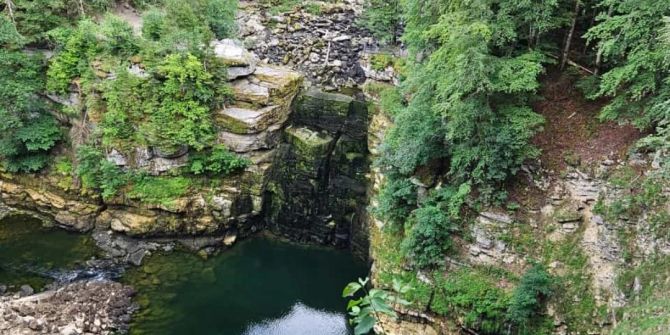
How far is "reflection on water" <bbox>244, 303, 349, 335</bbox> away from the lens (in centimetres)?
1853

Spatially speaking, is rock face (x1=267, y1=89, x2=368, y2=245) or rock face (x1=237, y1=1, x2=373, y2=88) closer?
rock face (x1=267, y1=89, x2=368, y2=245)

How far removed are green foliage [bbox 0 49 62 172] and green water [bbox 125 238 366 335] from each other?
761 centimetres

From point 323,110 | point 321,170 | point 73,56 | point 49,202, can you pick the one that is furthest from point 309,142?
point 49,202

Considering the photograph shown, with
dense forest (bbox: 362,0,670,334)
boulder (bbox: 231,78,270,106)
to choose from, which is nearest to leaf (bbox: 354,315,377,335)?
dense forest (bbox: 362,0,670,334)

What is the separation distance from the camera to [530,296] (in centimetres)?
1305

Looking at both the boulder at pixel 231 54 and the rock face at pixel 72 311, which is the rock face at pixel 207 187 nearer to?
the boulder at pixel 231 54

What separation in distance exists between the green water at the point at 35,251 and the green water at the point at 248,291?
299 cm

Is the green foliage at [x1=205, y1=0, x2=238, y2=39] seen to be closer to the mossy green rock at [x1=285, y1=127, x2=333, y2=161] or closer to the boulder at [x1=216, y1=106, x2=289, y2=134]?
the boulder at [x1=216, y1=106, x2=289, y2=134]

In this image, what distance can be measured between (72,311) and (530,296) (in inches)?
639

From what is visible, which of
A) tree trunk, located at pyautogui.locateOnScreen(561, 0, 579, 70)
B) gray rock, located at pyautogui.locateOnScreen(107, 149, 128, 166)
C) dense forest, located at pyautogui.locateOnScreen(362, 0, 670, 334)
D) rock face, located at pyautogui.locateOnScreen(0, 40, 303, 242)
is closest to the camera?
dense forest, located at pyautogui.locateOnScreen(362, 0, 670, 334)

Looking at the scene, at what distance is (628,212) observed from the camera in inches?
501

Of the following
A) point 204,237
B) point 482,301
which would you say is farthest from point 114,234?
point 482,301

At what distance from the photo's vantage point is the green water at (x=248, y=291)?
18.7m

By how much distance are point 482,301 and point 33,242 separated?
→ 19.6 meters
